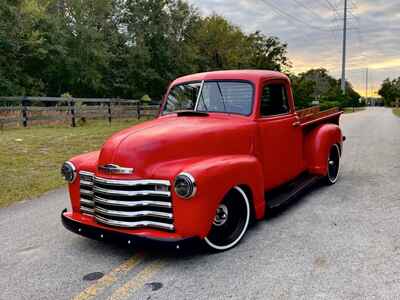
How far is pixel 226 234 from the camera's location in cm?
401

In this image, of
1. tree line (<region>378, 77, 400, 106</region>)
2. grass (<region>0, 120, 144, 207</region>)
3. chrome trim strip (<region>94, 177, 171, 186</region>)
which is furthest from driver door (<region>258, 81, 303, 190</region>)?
tree line (<region>378, 77, 400, 106</region>)

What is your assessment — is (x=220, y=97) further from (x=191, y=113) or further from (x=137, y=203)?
(x=137, y=203)

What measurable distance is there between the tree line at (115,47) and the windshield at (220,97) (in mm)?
18706

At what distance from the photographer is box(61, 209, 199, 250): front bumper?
3331 mm

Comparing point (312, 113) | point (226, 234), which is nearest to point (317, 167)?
point (312, 113)

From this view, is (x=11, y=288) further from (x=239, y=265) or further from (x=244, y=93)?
(x=244, y=93)

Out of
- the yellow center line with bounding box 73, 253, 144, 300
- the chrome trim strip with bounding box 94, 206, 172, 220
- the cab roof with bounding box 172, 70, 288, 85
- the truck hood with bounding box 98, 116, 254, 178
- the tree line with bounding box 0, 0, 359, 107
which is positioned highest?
the tree line with bounding box 0, 0, 359, 107

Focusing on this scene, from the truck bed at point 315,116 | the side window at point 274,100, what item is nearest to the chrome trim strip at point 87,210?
the side window at point 274,100

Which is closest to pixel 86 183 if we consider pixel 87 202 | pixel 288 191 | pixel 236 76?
pixel 87 202

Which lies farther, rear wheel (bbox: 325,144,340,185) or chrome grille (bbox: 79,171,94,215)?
rear wheel (bbox: 325,144,340,185)

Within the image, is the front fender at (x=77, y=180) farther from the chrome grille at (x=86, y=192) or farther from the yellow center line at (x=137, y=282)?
the yellow center line at (x=137, y=282)

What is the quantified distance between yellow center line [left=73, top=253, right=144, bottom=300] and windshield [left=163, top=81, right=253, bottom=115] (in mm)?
1960

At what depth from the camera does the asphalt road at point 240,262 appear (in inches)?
122

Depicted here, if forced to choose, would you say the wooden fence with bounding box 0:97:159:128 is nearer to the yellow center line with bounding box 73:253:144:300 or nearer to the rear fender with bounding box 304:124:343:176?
the rear fender with bounding box 304:124:343:176
